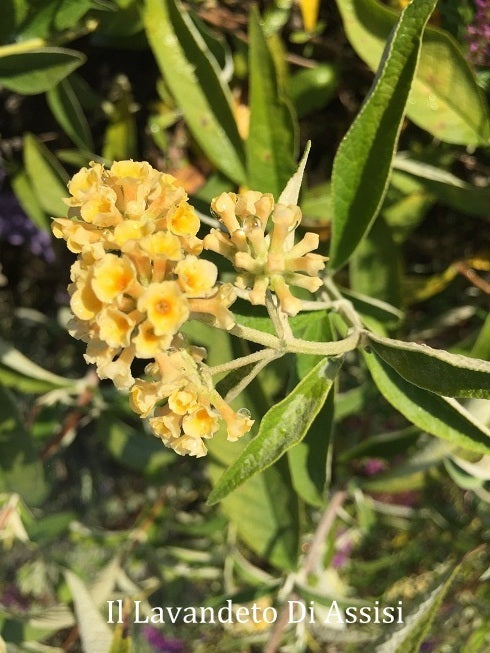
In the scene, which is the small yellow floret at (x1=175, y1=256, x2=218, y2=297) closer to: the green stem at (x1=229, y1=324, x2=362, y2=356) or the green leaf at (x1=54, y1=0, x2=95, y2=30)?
the green stem at (x1=229, y1=324, x2=362, y2=356)

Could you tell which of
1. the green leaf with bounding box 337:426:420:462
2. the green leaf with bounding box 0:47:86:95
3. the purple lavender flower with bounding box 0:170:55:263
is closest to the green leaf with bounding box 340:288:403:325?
the green leaf with bounding box 337:426:420:462

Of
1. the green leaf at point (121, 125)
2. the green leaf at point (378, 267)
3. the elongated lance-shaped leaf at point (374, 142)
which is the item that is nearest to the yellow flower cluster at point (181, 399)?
the elongated lance-shaped leaf at point (374, 142)

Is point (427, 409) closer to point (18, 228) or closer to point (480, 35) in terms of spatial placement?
point (480, 35)

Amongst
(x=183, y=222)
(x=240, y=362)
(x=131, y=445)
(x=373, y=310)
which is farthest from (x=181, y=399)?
(x=131, y=445)

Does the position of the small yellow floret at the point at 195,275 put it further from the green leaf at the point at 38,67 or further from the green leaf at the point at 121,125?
the green leaf at the point at 121,125

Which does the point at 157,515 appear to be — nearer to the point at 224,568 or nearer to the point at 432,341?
the point at 224,568

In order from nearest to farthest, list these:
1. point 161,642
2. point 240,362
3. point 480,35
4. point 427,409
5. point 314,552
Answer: point 240,362, point 427,409, point 480,35, point 314,552, point 161,642
